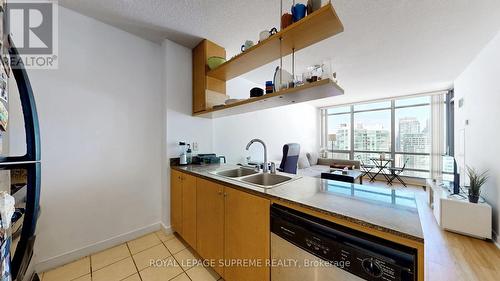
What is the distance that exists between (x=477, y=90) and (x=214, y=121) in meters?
4.00

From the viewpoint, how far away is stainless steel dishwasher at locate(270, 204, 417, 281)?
0.66 m

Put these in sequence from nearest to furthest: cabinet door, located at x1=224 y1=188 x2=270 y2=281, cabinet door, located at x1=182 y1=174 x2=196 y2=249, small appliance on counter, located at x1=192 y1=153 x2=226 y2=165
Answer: cabinet door, located at x1=224 y1=188 x2=270 y2=281 < cabinet door, located at x1=182 y1=174 x2=196 y2=249 < small appliance on counter, located at x1=192 y1=153 x2=226 y2=165

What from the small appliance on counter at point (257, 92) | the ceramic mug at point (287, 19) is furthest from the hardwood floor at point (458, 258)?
the ceramic mug at point (287, 19)

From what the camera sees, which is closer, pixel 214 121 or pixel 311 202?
pixel 311 202

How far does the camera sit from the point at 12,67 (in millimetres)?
660

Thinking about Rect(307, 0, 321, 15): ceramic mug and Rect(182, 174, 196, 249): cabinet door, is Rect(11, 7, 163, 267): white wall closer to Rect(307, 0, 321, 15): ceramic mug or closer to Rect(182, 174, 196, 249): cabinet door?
Rect(182, 174, 196, 249): cabinet door

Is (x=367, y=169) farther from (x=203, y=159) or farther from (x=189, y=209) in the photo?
(x=189, y=209)

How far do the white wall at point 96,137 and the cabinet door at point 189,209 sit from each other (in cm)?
60

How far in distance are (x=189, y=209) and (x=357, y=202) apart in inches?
60.0

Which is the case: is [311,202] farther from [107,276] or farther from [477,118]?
[477,118]

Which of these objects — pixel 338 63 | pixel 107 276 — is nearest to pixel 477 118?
pixel 338 63

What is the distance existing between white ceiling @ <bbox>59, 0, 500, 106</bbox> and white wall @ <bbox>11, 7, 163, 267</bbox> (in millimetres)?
333

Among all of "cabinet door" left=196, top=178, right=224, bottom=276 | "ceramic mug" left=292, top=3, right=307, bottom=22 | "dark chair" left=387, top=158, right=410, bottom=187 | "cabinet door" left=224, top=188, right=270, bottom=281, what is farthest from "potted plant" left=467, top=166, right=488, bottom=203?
"cabinet door" left=196, top=178, right=224, bottom=276

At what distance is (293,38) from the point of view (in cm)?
141
